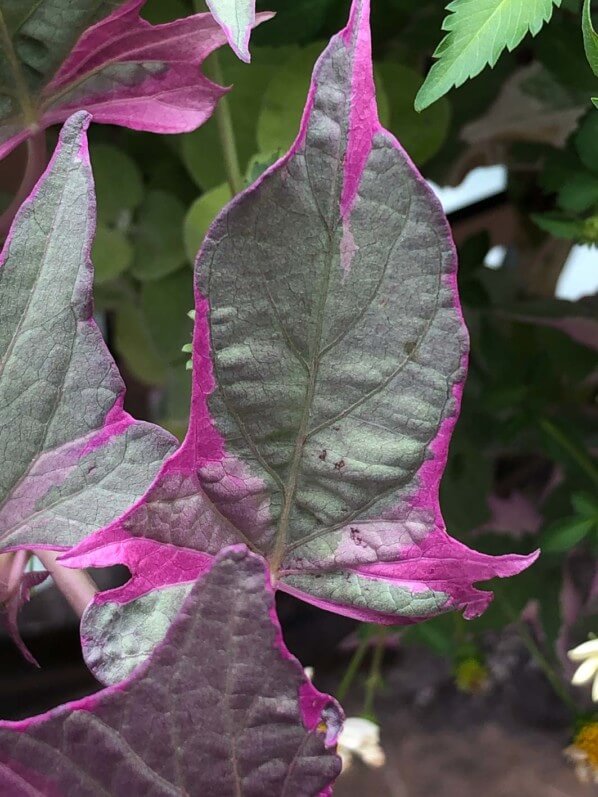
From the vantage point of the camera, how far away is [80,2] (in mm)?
194

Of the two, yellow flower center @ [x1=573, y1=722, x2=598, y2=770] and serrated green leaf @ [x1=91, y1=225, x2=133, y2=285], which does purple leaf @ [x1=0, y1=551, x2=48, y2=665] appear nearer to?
serrated green leaf @ [x1=91, y1=225, x2=133, y2=285]

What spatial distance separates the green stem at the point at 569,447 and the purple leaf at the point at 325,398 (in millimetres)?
201

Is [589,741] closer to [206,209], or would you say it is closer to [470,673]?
[470,673]

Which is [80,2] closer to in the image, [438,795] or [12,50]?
[12,50]

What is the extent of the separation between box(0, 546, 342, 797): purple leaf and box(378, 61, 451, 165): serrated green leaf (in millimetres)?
202

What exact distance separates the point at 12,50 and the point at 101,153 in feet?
0.42

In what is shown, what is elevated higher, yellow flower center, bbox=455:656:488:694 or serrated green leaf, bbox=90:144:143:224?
serrated green leaf, bbox=90:144:143:224

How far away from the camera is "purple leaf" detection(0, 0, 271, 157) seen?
196 mm

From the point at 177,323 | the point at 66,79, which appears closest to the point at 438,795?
the point at 177,323

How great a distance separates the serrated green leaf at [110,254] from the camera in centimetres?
33

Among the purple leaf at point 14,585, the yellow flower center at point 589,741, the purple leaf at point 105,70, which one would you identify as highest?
the purple leaf at point 105,70

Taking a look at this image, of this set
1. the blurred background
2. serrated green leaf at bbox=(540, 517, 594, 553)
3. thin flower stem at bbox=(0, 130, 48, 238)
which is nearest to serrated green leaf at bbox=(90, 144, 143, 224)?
the blurred background

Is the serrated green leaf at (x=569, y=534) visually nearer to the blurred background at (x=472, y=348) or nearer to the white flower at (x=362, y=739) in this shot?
the blurred background at (x=472, y=348)

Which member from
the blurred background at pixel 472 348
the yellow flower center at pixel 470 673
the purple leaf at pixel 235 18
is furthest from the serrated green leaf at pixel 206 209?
the yellow flower center at pixel 470 673
